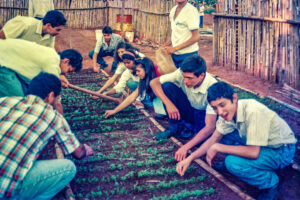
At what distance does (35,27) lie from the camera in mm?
4328

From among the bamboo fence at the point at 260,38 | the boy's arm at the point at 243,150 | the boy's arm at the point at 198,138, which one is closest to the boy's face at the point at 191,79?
the boy's arm at the point at 198,138

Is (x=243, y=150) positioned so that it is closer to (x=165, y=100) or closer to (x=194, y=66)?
(x=194, y=66)

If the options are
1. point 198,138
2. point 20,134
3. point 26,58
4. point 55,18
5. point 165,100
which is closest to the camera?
point 20,134

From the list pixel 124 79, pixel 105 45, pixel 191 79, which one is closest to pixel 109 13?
pixel 105 45

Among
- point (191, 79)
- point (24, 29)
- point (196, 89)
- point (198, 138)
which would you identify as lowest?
point (198, 138)

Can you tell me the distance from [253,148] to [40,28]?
3069 mm

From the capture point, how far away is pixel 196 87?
364 centimetres

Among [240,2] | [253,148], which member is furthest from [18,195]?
[240,2]

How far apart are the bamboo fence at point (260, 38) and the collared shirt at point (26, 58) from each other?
14.0 ft

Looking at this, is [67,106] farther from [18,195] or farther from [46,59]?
[18,195]

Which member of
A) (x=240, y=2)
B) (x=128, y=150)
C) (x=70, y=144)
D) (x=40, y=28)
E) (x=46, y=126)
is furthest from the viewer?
(x=240, y=2)

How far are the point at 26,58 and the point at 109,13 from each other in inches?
444

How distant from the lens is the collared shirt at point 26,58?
352cm

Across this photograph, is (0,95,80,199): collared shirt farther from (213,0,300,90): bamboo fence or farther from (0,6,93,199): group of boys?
(213,0,300,90): bamboo fence
